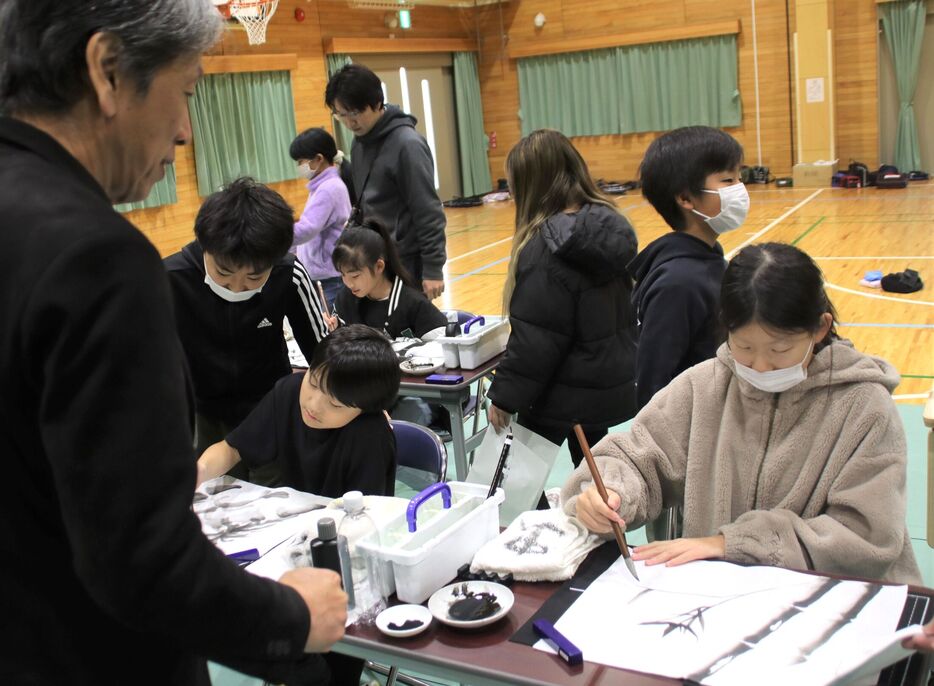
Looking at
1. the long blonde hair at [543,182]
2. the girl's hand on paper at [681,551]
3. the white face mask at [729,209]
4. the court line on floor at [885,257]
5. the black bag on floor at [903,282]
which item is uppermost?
the long blonde hair at [543,182]

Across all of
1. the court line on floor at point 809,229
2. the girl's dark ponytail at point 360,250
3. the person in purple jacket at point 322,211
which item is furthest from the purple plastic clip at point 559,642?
the court line on floor at point 809,229

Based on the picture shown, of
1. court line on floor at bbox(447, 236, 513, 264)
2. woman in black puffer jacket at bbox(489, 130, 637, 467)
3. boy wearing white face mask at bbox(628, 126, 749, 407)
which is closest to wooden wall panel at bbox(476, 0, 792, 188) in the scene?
court line on floor at bbox(447, 236, 513, 264)

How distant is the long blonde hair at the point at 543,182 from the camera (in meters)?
2.84

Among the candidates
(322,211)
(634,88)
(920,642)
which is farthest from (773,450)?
(634,88)

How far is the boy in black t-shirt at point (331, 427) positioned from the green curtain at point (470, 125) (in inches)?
495

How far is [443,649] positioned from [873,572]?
80 cm

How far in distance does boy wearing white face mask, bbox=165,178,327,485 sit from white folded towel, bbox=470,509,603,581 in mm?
1030

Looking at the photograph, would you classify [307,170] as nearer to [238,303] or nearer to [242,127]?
[238,303]

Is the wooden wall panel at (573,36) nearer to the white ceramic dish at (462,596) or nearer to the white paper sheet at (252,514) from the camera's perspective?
the white paper sheet at (252,514)

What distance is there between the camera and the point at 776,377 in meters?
1.75

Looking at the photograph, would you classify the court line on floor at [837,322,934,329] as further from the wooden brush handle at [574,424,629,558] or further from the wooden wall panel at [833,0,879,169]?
the wooden wall panel at [833,0,879,169]

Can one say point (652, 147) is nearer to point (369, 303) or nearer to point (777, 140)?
point (369, 303)

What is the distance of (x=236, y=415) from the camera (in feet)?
8.90

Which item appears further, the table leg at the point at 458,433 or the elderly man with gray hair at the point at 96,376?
the table leg at the point at 458,433
